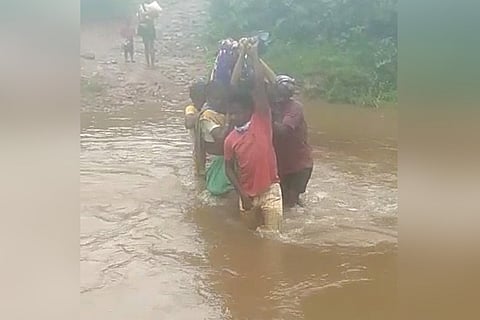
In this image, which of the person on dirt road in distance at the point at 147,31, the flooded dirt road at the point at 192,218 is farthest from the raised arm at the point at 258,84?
the person on dirt road in distance at the point at 147,31

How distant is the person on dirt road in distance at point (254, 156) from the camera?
1.64 meters

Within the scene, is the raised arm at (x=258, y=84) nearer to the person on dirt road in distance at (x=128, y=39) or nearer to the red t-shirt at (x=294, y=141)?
the red t-shirt at (x=294, y=141)

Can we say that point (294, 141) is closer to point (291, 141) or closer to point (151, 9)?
point (291, 141)

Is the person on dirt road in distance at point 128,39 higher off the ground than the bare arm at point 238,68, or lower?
higher

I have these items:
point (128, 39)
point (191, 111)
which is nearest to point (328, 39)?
point (191, 111)

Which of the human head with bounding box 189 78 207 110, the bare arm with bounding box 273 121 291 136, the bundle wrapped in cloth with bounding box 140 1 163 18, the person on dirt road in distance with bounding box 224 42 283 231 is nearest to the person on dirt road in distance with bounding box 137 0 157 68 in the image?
the bundle wrapped in cloth with bounding box 140 1 163 18

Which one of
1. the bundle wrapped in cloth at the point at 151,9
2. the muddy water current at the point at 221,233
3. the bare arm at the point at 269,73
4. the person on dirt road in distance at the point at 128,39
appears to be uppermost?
the bundle wrapped in cloth at the point at 151,9

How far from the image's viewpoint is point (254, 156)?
1.67m

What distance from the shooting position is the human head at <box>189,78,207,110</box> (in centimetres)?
162

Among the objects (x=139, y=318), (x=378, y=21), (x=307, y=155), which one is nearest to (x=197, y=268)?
(x=139, y=318)

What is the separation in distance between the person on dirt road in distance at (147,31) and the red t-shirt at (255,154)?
266 millimetres
